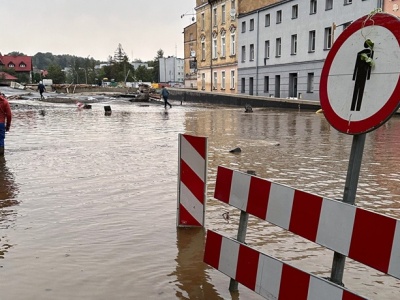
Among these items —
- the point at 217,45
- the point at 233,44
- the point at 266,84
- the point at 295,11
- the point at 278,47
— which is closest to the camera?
the point at 295,11

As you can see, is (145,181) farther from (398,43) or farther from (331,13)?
(331,13)

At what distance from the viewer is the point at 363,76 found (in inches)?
113

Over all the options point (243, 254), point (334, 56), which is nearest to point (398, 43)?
point (334, 56)

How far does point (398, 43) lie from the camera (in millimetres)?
2652

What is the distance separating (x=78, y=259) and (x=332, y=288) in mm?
2869

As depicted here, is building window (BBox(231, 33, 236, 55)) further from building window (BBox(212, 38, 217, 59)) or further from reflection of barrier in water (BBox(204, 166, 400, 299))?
reflection of barrier in water (BBox(204, 166, 400, 299))

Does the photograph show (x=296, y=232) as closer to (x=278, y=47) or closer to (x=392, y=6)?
(x=392, y=6)

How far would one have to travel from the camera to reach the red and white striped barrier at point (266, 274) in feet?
9.36

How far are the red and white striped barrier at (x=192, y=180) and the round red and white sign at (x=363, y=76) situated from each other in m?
2.41

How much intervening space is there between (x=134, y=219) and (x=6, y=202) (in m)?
2.30

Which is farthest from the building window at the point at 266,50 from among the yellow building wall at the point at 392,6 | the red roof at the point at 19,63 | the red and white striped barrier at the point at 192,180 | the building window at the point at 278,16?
the red roof at the point at 19,63

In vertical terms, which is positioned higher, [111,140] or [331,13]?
[331,13]

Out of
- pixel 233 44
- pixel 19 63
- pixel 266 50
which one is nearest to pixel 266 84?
pixel 266 50

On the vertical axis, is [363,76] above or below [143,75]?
below
